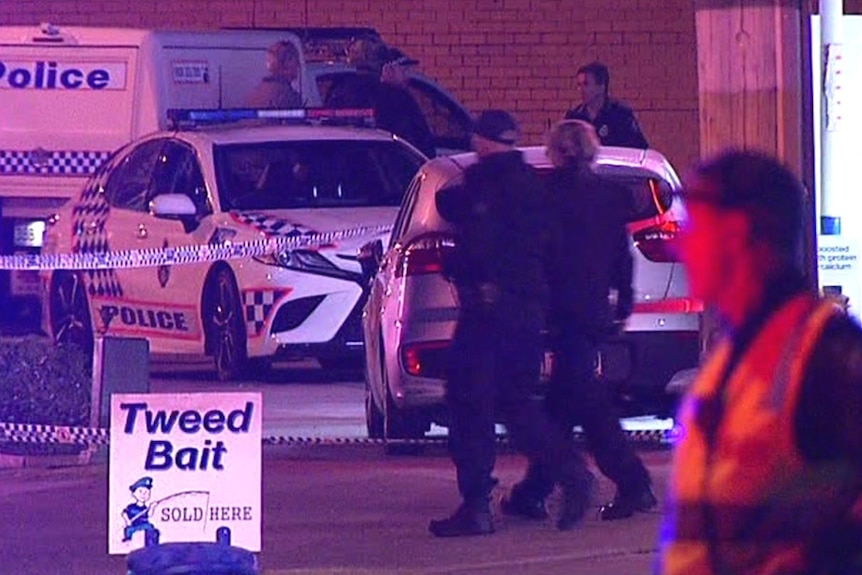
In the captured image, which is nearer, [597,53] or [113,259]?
[113,259]

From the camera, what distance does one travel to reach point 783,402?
3750mm

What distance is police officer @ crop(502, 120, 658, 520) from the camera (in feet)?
30.3

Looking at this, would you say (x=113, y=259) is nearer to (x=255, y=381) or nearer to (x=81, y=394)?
(x=255, y=381)

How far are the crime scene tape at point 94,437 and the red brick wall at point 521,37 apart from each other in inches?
357

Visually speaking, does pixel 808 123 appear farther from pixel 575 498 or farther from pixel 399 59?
pixel 399 59

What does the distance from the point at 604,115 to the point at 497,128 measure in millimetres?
5345

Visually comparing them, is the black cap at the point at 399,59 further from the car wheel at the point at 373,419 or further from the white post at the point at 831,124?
the white post at the point at 831,124

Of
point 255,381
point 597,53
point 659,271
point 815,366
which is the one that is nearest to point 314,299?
point 255,381

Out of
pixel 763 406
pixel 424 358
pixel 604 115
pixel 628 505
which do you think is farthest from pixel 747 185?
pixel 604 115

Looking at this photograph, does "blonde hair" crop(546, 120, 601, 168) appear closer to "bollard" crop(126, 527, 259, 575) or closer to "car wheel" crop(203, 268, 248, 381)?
"bollard" crop(126, 527, 259, 575)

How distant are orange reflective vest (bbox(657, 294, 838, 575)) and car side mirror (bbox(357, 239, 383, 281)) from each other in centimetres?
816

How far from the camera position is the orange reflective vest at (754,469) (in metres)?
3.75

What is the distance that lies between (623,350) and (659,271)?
431 millimetres

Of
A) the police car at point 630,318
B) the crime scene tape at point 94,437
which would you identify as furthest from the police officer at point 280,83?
the police car at point 630,318
